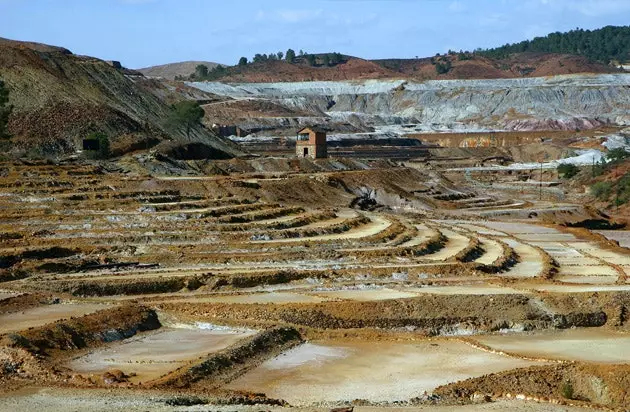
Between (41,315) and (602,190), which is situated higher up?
(41,315)

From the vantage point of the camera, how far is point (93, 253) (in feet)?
151

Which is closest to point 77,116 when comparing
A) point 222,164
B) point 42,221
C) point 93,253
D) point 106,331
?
point 222,164

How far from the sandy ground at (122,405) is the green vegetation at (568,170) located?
299 feet

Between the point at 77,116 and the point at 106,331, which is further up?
the point at 77,116

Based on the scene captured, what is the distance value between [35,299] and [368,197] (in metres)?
48.4

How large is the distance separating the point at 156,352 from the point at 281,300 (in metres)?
8.37

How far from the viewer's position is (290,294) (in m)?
39.2

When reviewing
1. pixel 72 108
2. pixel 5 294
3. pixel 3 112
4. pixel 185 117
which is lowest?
pixel 5 294

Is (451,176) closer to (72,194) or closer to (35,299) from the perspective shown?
(72,194)

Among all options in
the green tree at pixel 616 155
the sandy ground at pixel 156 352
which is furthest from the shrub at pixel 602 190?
the sandy ground at pixel 156 352

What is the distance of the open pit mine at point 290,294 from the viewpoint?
25.9 m

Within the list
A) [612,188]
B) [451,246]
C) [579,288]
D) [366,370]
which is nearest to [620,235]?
[451,246]

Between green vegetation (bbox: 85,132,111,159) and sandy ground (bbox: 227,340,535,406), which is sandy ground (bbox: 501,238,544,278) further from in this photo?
green vegetation (bbox: 85,132,111,159)

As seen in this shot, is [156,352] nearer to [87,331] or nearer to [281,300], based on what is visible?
[87,331]
